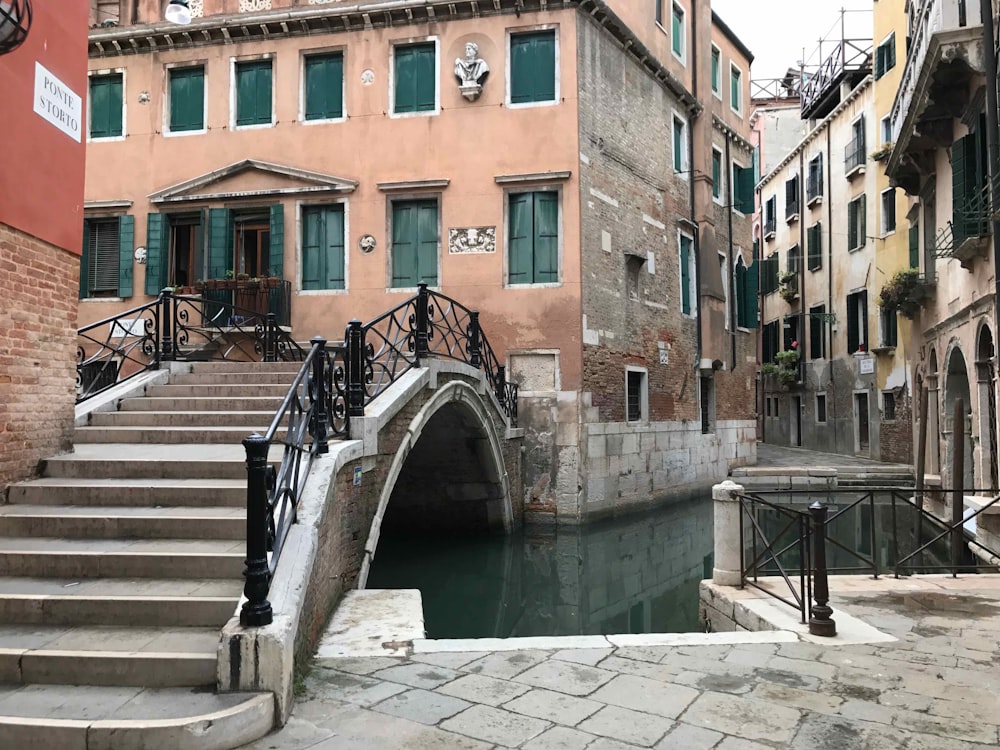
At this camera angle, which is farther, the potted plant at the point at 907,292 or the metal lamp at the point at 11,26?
the potted plant at the point at 907,292

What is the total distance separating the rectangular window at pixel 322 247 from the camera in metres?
14.2

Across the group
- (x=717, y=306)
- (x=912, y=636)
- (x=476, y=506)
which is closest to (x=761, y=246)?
(x=717, y=306)

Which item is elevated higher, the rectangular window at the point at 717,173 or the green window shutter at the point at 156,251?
the rectangular window at the point at 717,173

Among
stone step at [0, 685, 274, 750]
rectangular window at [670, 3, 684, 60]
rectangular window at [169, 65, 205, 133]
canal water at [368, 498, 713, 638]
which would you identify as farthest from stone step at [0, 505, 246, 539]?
rectangular window at [670, 3, 684, 60]

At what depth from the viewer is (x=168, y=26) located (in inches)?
570

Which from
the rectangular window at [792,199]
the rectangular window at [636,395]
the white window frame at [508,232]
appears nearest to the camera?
the white window frame at [508,232]

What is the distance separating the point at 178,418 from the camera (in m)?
7.30

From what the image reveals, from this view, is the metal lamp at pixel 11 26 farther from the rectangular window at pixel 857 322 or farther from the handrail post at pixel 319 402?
the rectangular window at pixel 857 322

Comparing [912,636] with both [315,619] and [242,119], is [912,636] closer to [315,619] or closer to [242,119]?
[315,619]

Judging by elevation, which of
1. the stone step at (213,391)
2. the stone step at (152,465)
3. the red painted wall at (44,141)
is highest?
the red painted wall at (44,141)

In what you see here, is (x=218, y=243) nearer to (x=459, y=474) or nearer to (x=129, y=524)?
(x=459, y=474)

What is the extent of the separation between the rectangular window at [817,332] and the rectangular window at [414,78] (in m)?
15.2

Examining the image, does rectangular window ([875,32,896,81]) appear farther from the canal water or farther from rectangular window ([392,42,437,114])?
the canal water

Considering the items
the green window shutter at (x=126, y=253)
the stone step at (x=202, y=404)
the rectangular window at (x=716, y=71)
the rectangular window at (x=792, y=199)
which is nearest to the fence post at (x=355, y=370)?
the stone step at (x=202, y=404)
